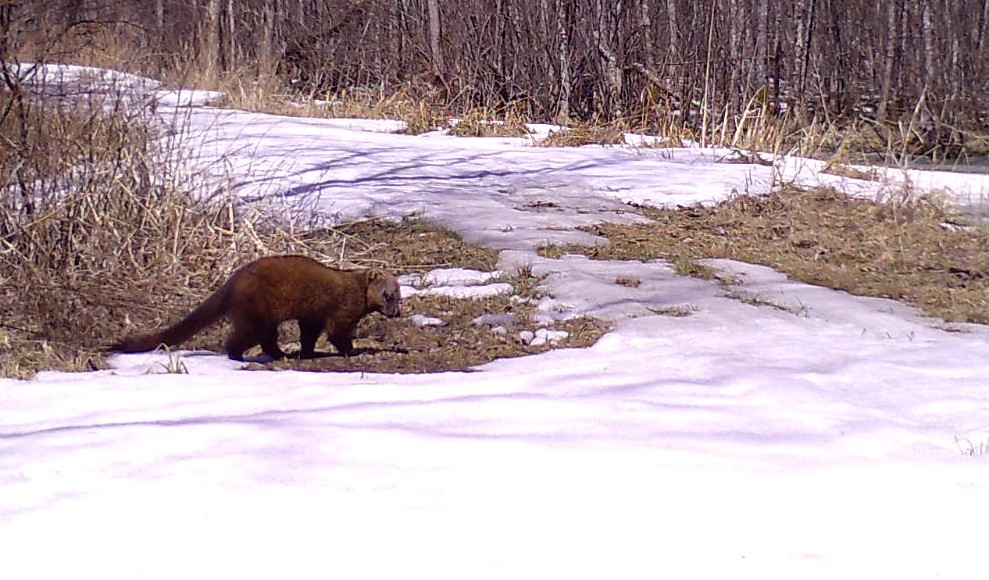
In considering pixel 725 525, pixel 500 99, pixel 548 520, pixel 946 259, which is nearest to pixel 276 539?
pixel 548 520

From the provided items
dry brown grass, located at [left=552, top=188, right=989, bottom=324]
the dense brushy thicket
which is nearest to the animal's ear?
dry brown grass, located at [left=552, top=188, right=989, bottom=324]

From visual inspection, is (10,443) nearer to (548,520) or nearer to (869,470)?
(548,520)

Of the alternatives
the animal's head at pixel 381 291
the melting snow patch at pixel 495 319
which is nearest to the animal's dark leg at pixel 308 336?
the animal's head at pixel 381 291

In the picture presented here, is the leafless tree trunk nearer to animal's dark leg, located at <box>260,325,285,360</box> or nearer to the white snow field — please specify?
the white snow field

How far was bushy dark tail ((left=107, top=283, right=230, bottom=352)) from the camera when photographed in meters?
5.21

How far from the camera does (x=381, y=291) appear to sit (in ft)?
18.7

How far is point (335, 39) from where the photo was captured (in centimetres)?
2011

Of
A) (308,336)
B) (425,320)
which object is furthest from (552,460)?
Answer: (425,320)

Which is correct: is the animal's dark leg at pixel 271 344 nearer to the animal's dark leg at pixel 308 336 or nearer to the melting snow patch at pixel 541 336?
the animal's dark leg at pixel 308 336

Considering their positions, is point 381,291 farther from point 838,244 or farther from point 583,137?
point 583,137

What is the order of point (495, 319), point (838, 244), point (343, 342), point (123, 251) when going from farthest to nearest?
point (838, 244)
point (123, 251)
point (495, 319)
point (343, 342)

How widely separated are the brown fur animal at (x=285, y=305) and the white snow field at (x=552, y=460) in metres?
0.19

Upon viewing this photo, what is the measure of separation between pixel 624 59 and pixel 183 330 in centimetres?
1181

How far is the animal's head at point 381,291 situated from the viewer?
18.7ft
